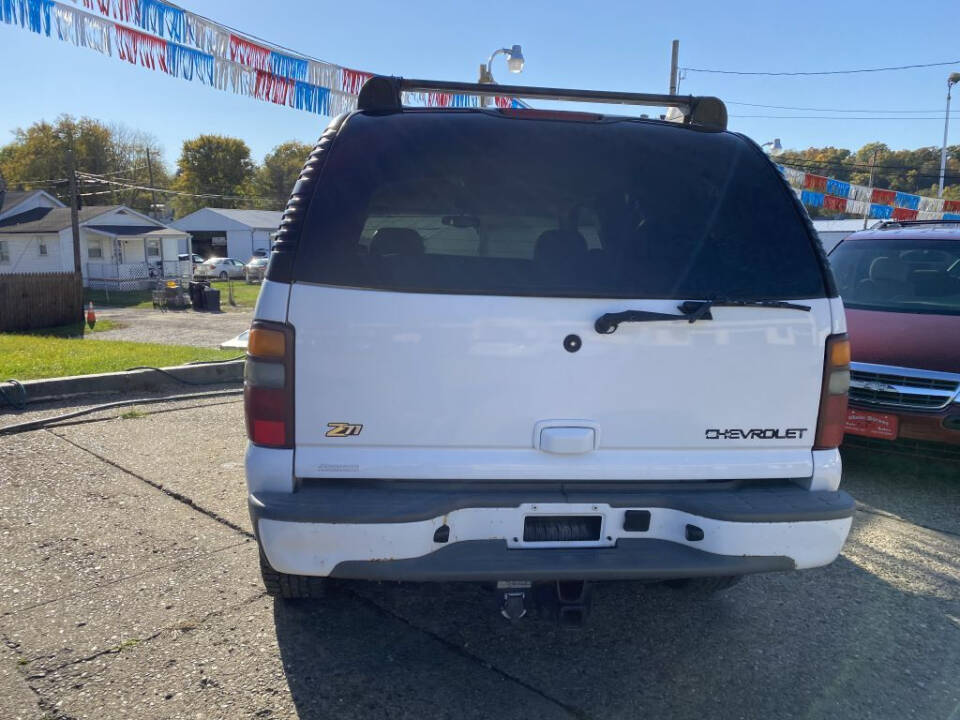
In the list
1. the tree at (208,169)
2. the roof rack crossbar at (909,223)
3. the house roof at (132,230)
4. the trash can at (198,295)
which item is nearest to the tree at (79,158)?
the tree at (208,169)

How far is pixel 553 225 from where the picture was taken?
2.92 m

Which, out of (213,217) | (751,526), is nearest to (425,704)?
(751,526)

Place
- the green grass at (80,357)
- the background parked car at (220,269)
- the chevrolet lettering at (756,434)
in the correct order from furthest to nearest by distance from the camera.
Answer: the background parked car at (220,269) < the green grass at (80,357) < the chevrolet lettering at (756,434)

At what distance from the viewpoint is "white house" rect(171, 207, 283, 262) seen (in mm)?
57031

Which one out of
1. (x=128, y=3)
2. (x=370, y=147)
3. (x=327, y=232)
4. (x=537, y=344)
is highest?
(x=128, y=3)

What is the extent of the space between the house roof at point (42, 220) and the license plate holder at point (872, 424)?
3892cm

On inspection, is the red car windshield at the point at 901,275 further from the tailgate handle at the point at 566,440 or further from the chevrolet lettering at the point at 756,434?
the tailgate handle at the point at 566,440

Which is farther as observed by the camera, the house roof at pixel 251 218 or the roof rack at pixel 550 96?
the house roof at pixel 251 218

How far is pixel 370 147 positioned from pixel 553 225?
809 mm

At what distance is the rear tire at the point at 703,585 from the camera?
3.03 metres

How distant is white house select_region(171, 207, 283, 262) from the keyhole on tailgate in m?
56.2

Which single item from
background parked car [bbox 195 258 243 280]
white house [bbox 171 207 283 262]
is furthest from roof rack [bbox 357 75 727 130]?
white house [bbox 171 207 283 262]

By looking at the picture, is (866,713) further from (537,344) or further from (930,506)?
(930,506)

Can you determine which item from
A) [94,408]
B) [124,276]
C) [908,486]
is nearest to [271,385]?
[908,486]
